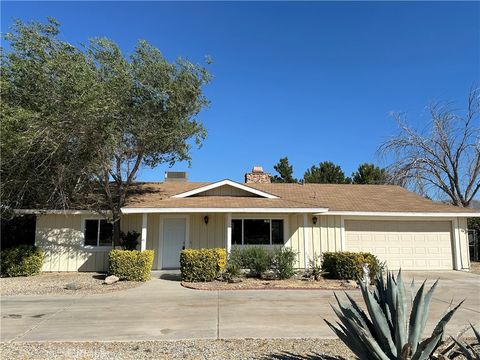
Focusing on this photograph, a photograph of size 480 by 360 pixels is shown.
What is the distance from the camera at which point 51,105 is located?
1321 centimetres

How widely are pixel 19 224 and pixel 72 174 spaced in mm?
4468

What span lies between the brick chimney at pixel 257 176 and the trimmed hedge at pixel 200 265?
9.95 m

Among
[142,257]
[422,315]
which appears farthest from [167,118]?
[422,315]

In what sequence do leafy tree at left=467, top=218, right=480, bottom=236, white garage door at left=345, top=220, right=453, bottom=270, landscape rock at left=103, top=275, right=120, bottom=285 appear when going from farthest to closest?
leafy tree at left=467, top=218, right=480, bottom=236 → white garage door at left=345, top=220, right=453, bottom=270 → landscape rock at left=103, top=275, right=120, bottom=285

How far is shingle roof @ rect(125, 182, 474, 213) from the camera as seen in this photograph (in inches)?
636

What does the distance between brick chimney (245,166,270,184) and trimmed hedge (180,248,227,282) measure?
9945mm

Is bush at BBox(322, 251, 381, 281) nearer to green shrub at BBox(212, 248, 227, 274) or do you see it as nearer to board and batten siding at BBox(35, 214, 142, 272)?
green shrub at BBox(212, 248, 227, 274)

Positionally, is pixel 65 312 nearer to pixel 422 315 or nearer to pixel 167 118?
pixel 422 315

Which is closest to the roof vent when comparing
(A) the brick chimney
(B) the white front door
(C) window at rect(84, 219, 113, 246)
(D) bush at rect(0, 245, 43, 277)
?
(A) the brick chimney

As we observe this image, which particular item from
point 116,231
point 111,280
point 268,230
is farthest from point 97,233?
point 268,230

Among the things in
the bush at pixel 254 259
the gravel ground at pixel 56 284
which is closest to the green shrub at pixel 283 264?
the bush at pixel 254 259

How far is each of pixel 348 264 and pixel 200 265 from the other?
206 inches

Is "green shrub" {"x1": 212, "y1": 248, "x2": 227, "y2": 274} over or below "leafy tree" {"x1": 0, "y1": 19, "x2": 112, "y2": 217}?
below

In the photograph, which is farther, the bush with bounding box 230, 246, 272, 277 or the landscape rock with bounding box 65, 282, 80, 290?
the bush with bounding box 230, 246, 272, 277
